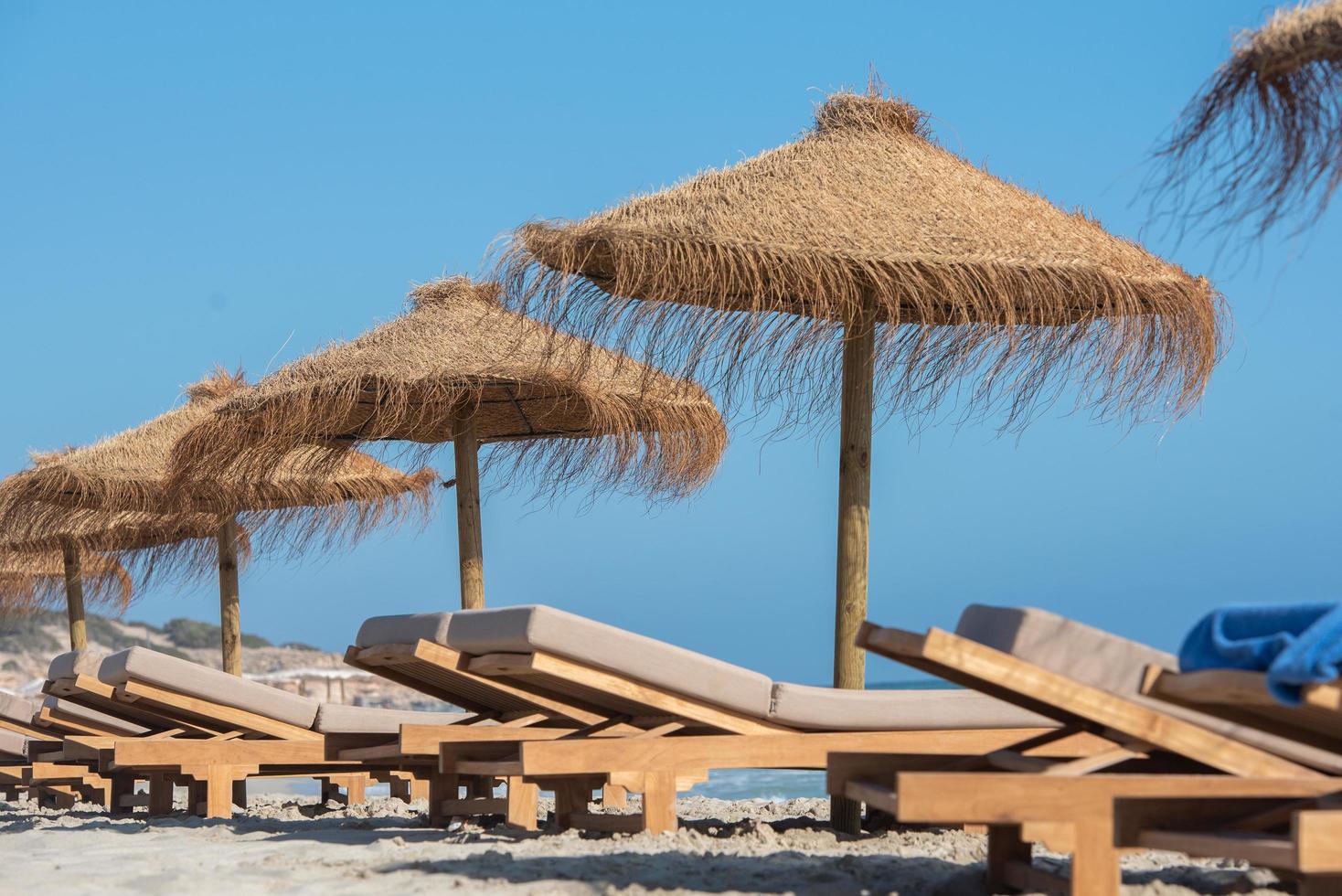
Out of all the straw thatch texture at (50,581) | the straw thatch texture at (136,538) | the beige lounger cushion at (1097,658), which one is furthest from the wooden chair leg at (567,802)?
the straw thatch texture at (50,581)

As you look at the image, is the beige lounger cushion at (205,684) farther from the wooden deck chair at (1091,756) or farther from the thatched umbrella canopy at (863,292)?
the wooden deck chair at (1091,756)

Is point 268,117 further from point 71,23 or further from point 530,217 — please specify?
point 530,217

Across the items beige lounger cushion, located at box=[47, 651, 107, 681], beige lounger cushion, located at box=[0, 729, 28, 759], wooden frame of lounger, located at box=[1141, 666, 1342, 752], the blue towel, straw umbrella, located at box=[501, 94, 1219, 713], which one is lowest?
beige lounger cushion, located at box=[0, 729, 28, 759]

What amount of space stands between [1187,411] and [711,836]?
3172 mm

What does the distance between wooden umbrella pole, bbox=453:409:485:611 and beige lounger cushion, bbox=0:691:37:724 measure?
262 cm

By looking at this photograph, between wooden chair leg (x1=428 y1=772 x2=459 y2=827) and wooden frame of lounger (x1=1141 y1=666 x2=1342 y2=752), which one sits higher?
wooden frame of lounger (x1=1141 y1=666 x2=1342 y2=752)

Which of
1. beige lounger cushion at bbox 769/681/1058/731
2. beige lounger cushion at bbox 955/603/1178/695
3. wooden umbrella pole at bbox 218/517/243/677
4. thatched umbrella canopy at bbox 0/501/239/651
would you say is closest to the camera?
beige lounger cushion at bbox 955/603/1178/695

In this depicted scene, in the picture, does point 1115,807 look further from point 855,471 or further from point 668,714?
point 855,471

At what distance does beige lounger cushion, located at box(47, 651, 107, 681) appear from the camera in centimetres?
662

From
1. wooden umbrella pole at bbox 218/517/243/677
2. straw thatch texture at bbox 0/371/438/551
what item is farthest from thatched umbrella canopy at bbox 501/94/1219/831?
wooden umbrella pole at bbox 218/517/243/677

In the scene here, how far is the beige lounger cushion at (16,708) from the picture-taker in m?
8.62

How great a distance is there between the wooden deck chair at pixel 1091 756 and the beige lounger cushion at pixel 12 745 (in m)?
6.63

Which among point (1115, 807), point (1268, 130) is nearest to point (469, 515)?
point (1268, 130)

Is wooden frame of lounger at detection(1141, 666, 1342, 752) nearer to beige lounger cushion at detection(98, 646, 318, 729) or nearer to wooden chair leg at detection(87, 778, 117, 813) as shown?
beige lounger cushion at detection(98, 646, 318, 729)
